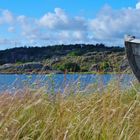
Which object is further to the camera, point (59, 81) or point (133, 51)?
point (59, 81)

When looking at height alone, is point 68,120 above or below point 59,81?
below

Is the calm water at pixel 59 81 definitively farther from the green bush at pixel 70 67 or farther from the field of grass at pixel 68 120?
the field of grass at pixel 68 120

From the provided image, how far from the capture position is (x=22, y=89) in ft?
17.8

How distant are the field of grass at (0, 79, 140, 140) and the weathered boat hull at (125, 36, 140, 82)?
413 mm

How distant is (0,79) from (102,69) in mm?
1591

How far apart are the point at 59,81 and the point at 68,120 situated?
73.5 inches

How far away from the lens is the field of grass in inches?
148

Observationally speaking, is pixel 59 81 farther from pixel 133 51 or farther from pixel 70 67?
pixel 133 51

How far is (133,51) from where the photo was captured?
3.65 metres

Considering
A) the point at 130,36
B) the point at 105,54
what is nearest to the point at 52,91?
the point at 105,54

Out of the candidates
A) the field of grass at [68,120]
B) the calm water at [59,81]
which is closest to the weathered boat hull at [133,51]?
the field of grass at [68,120]

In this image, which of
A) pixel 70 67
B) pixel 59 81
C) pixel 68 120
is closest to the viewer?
pixel 68 120

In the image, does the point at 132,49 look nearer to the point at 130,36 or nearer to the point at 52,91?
the point at 130,36

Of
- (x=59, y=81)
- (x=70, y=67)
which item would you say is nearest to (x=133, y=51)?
(x=59, y=81)
